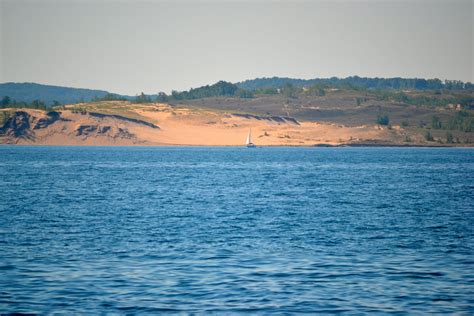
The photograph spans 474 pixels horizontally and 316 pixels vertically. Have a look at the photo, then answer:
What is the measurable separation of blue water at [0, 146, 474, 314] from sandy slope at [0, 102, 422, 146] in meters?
130

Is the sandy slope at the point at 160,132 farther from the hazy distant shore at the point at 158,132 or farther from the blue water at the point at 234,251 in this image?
the blue water at the point at 234,251

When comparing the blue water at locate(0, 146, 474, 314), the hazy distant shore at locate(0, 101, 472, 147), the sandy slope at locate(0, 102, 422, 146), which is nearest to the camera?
the blue water at locate(0, 146, 474, 314)

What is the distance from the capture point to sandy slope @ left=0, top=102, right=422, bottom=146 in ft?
593

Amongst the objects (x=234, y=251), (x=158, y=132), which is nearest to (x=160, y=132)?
(x=158, y=132)

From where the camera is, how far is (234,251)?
27578 mm

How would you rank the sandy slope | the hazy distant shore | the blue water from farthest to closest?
the sandy slope < the hazy distant shore < the blue water

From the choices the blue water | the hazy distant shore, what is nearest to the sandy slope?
the hazy distant shore

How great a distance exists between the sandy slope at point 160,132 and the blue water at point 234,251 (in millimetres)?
129691

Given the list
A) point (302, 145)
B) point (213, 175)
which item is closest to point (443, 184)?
point (213, 175)

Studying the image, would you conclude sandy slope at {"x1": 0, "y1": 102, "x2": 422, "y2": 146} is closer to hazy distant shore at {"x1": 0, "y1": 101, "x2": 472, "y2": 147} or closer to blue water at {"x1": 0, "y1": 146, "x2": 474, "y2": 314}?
hazy distant shore at {"x1": 0, "y1": 101, "x2": 472, "y2": 147}

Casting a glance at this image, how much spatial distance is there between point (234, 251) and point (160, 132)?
16429 centimetres

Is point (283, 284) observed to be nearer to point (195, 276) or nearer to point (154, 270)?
point (195, 276)

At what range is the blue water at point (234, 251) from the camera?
20359 mm

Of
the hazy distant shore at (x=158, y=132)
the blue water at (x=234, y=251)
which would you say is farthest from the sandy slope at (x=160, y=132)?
the blue water at (x=234, y=251)
